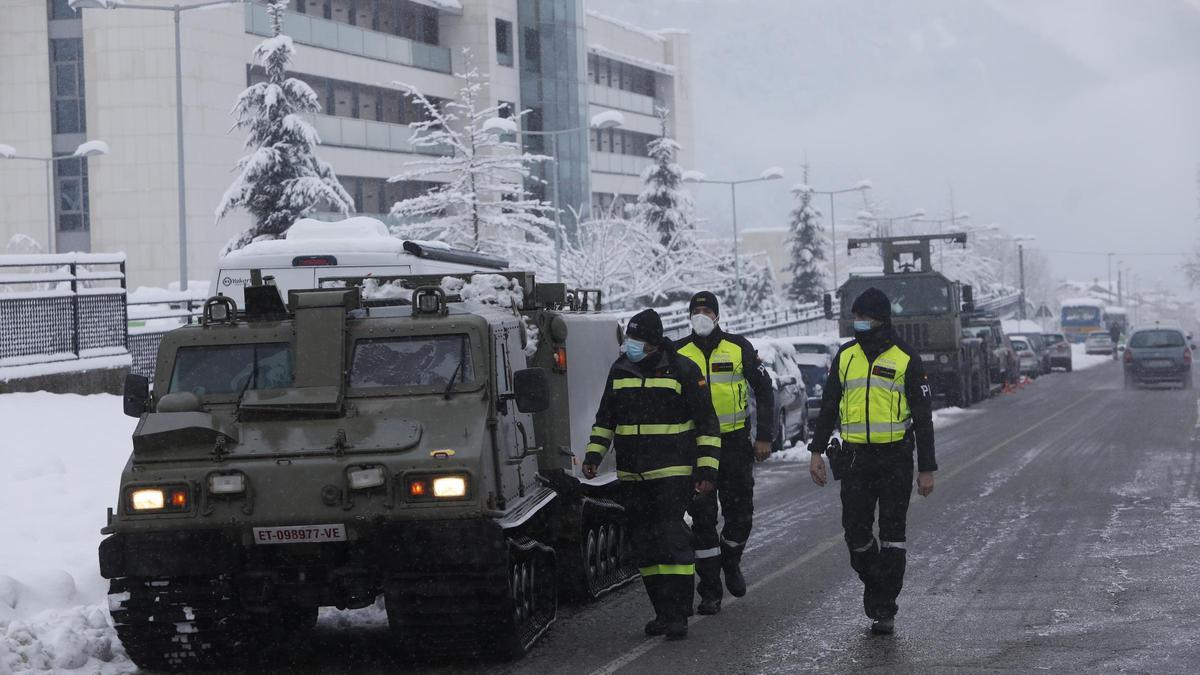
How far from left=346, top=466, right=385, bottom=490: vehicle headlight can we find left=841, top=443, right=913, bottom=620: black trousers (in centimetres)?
287

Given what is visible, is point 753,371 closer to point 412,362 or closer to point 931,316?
point 412,362

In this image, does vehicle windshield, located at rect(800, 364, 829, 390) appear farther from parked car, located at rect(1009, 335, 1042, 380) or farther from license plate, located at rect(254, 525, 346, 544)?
parked car, located at rect(1009, 335, 1042, 380)

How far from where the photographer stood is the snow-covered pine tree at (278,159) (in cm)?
3822

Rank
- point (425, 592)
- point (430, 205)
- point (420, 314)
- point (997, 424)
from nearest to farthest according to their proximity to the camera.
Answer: point (425, 592), point (420, 314), point (997, 424), point (430, 205)

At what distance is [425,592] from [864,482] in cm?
287

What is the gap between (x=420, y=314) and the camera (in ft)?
32.7

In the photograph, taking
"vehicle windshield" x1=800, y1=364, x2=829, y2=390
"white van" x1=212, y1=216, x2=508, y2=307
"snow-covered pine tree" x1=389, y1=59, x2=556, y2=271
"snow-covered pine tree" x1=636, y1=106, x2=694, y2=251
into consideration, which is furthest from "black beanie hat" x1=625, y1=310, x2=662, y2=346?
"snow-covered pine tree" x1=636, y1=106, x2=694, y2=251

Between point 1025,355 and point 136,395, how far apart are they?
47436 mm

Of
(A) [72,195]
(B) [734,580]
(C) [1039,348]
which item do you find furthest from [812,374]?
(A) [72,195]

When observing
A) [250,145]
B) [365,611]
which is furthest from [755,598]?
[250,145]

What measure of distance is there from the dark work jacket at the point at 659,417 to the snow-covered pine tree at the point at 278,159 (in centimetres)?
2859

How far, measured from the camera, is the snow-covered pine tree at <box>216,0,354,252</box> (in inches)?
1505

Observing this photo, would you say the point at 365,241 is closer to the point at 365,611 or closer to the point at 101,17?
the point at 365,611

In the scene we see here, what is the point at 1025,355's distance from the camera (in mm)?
54062
